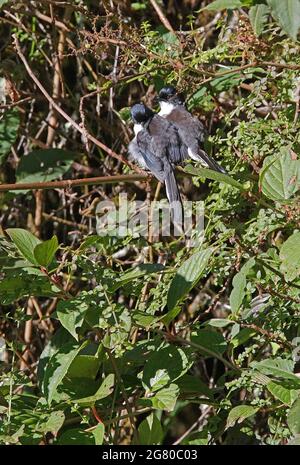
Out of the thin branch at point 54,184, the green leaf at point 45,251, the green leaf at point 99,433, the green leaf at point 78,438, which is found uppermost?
the thin branch at point 54,184

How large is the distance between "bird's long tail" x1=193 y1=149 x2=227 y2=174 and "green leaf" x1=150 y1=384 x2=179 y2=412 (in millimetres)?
825

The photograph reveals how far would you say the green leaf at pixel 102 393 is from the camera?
8.52 ft

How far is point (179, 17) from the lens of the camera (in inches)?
181

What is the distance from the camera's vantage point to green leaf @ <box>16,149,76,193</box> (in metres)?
4.26

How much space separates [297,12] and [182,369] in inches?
47.6

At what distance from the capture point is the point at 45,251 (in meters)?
2.48

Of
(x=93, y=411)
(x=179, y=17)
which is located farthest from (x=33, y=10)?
(x=93, y=411)

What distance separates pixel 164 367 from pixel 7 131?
194 cm

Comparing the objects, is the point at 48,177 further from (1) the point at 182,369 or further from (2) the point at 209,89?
(1) the point at 182,369

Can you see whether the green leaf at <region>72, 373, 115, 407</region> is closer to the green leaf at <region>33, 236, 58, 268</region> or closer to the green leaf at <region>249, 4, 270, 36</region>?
the green leaf at <region>33, 236, 58, 268</region>

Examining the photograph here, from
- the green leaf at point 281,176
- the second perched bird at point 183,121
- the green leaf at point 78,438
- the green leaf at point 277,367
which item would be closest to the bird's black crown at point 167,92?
the second perched bird at point 183,121

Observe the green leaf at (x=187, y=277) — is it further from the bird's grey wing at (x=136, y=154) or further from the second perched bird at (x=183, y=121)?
the bird's grey wing at (x=136, y=154)

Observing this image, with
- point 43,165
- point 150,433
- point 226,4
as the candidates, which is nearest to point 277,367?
point 150,433

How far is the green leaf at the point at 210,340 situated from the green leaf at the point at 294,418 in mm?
438
